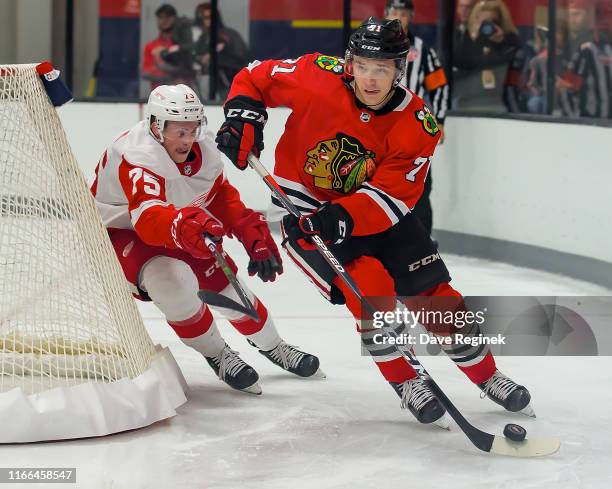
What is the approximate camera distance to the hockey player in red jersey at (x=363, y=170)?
3010 mm

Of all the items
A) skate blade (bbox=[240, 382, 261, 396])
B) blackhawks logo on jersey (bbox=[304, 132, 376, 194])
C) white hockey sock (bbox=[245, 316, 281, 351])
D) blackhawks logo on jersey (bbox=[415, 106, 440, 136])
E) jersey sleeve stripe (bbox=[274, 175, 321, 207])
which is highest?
blackhawks logo on jersey (bbox=[415, 106, 440, 136])

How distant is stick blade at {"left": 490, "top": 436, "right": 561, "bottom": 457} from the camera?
9.25 ft

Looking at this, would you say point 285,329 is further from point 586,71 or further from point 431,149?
point 586,71

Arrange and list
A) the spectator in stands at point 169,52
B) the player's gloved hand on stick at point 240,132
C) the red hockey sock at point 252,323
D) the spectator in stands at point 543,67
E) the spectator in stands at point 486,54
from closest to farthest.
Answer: the player's gloved hand on stick at point 240,132 < the red hockey sock at point 252,323 < the spectator in stands at point 543,67 < the spectator in stands at point 486,54 < the spectator in stands at point 169,52

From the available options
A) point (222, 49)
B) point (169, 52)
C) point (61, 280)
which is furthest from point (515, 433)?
point (169, 52)

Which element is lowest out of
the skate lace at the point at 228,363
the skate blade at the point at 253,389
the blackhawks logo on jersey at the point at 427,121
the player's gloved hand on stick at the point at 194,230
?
the skate blade at the point at 253,389

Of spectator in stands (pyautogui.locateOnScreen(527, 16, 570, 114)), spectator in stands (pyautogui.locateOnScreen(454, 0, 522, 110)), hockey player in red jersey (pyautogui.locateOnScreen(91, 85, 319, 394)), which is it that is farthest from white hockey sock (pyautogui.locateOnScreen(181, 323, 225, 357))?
spectator in stands (pyautogui.locateOnScreen(454, 0, 522, 110))

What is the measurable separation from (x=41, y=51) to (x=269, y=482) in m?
5.47

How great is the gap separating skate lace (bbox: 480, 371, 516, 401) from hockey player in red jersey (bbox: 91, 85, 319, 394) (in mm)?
542

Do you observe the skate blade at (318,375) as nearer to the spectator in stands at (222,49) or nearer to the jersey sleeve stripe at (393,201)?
the jersey sleeve stripe at (393,201)

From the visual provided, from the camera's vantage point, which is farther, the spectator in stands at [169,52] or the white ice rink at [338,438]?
the spectator in stands at [169,52]

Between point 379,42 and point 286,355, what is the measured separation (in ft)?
3.27

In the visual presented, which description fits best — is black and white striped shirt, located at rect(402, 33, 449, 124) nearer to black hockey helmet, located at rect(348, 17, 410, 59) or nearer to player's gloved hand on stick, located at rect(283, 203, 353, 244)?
black hockey helmet, located at rect(348, 17, 410, 59)

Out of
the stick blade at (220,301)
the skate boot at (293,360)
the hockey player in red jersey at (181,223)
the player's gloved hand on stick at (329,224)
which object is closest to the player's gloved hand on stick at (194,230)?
the hockey player in red jersey at (181,223)
